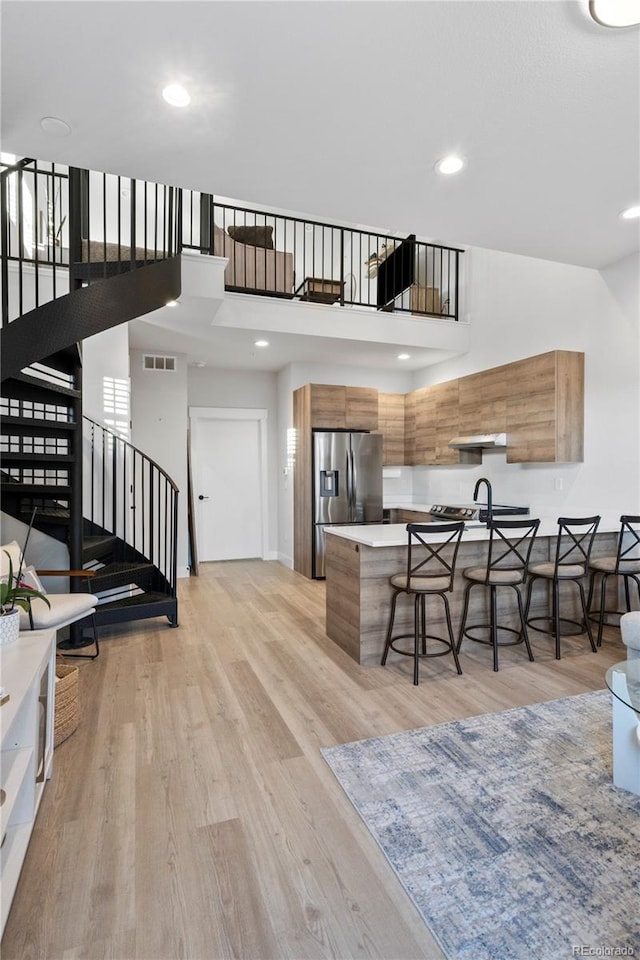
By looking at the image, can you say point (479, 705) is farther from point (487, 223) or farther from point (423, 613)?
point (487, 223)

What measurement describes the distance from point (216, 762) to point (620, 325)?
4387 mm

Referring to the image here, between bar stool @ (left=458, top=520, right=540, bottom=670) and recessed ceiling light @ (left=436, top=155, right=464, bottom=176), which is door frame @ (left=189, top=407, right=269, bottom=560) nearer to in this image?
bar stool @ (left=458, top=520, right=540, bottom=670)

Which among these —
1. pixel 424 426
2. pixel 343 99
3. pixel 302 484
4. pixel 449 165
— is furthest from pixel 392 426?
pixel 343 99

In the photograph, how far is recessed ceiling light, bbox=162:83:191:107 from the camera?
6.85 ft

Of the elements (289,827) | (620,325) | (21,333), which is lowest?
(289,827)

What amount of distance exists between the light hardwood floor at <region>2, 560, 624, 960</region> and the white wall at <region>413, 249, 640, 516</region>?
146 cm

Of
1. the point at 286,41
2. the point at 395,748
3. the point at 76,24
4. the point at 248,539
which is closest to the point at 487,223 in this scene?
the point at 286,41

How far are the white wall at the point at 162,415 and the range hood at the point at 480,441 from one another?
3358 millimetres

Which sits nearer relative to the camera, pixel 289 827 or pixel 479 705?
pixel 289 827

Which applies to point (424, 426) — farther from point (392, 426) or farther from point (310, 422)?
point (310, 422)

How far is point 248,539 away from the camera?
725 centimetres

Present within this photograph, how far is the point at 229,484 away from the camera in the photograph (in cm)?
710

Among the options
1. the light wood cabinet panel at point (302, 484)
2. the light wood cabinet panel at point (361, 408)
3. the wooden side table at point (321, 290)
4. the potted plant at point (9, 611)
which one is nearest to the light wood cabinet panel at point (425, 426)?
the light wood cabinet panel at point (361, 408)

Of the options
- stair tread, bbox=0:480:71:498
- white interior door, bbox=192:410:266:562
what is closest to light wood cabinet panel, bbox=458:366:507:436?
white interior door, bbox=192:410:266:562
